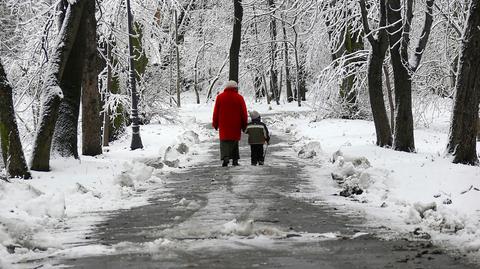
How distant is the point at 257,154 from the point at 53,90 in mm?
5241

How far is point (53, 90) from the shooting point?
12.7 meters

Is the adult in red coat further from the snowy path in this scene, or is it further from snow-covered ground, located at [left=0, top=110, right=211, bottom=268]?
the snowy path

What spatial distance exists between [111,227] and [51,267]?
85.1 inches

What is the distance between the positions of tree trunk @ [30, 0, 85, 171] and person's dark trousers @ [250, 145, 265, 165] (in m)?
4.87

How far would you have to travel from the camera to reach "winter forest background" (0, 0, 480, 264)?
12.8m

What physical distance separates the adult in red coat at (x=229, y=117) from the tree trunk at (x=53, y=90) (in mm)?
3692

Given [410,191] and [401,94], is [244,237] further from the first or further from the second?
[401,94]

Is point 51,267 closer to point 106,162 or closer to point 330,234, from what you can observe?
point 330,234

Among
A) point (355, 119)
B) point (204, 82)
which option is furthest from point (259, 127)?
point (204, 82)

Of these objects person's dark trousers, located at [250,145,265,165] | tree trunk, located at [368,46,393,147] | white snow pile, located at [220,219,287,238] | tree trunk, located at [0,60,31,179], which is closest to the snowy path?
white snow pile, located at [220,219,287,238]

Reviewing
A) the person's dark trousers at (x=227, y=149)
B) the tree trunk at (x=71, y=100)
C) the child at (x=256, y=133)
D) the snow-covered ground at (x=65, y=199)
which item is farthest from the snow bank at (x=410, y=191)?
the tree trunk at (x=71, y=100)

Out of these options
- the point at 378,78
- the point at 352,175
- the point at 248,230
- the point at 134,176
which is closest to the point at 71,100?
the point at 134,176

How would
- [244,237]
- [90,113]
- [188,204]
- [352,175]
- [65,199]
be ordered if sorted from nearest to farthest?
1. [244,237]
2. [188,204]
3. [65,199]
4. [352,175]
5. [90,113]

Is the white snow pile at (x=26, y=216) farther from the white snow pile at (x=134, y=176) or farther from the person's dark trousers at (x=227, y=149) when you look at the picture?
the person's dark trousers at (x=227, y=149)
